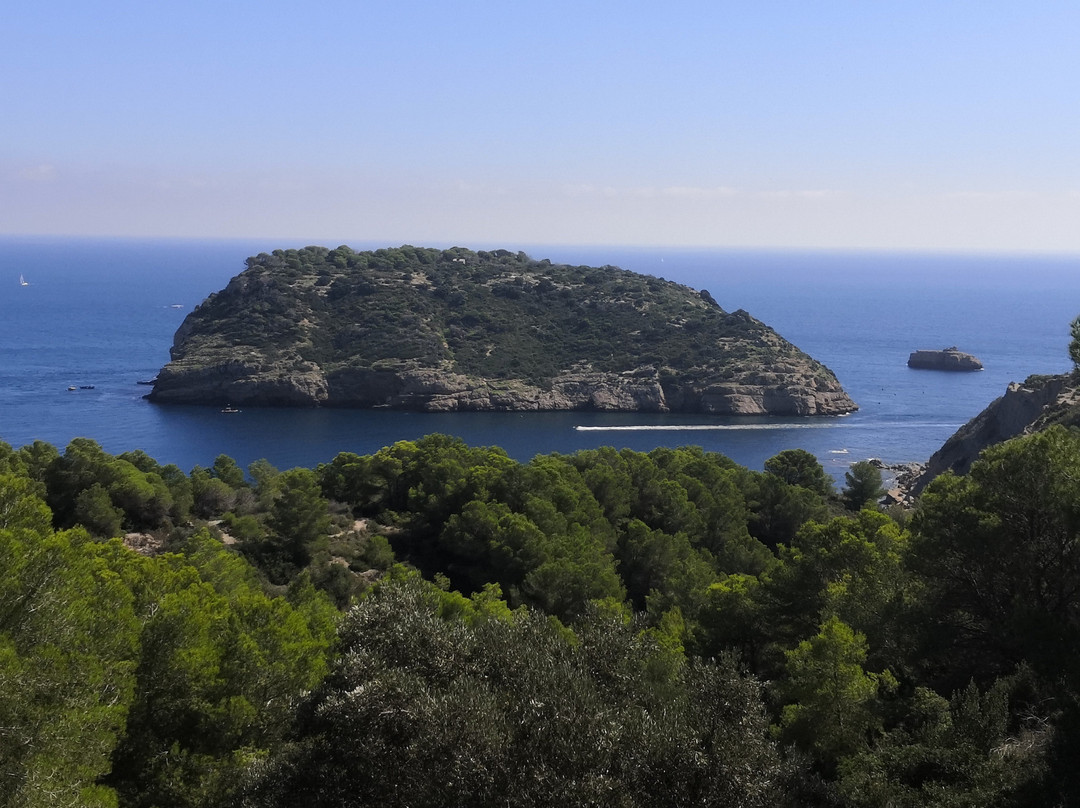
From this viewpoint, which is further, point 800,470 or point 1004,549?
point 800,470

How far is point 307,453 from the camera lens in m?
61.4

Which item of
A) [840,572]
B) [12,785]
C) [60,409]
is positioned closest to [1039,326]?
[60,409]

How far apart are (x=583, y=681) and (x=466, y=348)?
77448 millimetres

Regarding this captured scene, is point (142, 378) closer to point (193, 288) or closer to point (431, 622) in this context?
point (431, 622)

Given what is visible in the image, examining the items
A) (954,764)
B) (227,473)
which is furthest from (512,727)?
(227,473)

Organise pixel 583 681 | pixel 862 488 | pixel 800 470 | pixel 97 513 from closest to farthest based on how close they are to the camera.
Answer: pixel 583 681
pixel 97 513
pixel 862 488
pixel 800 470

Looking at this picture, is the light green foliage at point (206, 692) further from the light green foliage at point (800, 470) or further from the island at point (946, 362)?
the island at point (946, 362)

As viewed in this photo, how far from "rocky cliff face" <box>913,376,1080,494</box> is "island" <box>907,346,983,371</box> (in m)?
53.6

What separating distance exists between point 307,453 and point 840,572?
50.6m

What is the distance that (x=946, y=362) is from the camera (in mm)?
99312

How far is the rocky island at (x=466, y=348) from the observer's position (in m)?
77.7

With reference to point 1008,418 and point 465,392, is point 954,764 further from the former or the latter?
point 465,392

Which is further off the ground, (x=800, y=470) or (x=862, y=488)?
(x=800, y=470)

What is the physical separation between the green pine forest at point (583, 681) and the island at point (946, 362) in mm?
90500
